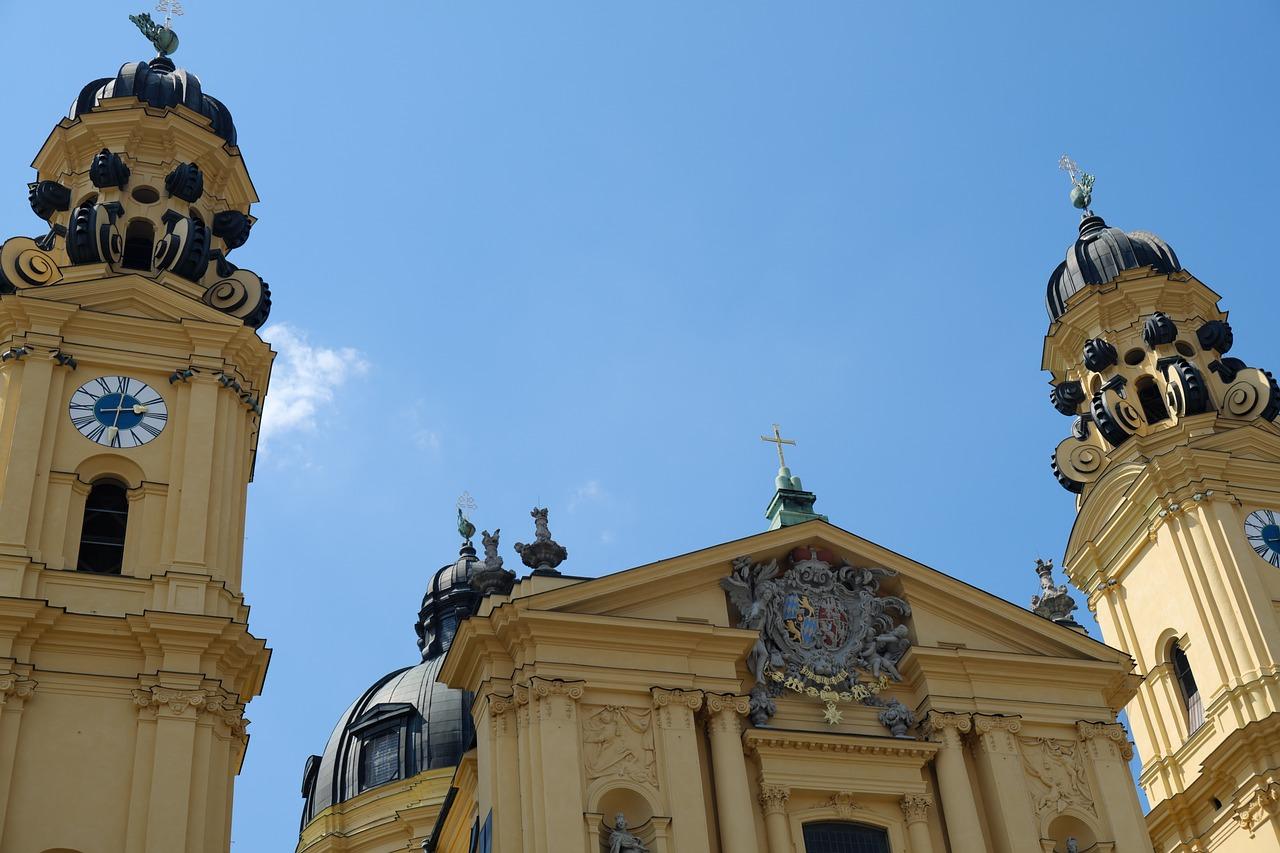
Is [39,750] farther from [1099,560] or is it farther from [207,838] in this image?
[1099,560]

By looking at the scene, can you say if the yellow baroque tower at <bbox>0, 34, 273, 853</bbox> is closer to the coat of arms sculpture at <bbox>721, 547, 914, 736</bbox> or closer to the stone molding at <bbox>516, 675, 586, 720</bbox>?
the stone molding at <bbox>516, 675, 586, 720</bbox>

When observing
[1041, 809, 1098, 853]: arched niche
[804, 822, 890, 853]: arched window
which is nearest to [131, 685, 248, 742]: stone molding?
[804, 822, 890, 853]: arched window

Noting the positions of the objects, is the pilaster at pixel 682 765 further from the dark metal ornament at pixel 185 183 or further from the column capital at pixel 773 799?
the dark metal ornament at pixel 185 183

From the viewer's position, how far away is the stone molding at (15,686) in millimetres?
19734

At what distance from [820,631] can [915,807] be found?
2537mm

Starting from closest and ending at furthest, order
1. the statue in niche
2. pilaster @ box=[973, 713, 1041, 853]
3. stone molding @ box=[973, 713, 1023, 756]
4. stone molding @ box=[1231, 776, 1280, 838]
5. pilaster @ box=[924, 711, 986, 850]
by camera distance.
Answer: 1. the statue in niche
2. pilaster @ box=[924, 711, 986, 850]
3. pilaster @ box=[973, 713, 1041, 853]
4. stone molding @ box=[973, 713, 1023, 756]
5. stone molding @ box=[1231, 776, 1280, 838]

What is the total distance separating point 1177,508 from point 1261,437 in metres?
2.23

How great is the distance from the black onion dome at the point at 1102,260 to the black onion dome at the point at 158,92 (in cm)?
1485

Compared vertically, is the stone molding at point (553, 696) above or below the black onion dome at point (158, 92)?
below

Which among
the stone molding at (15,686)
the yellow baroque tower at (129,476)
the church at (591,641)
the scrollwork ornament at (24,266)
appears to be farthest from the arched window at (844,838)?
the scrollwork ornament at (24,266)

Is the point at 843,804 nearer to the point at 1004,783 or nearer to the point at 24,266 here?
the point at 1004,783

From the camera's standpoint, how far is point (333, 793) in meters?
35.5

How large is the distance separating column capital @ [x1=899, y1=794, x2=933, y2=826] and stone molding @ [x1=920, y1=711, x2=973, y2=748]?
814mm

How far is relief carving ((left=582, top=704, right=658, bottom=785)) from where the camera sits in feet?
64.7
